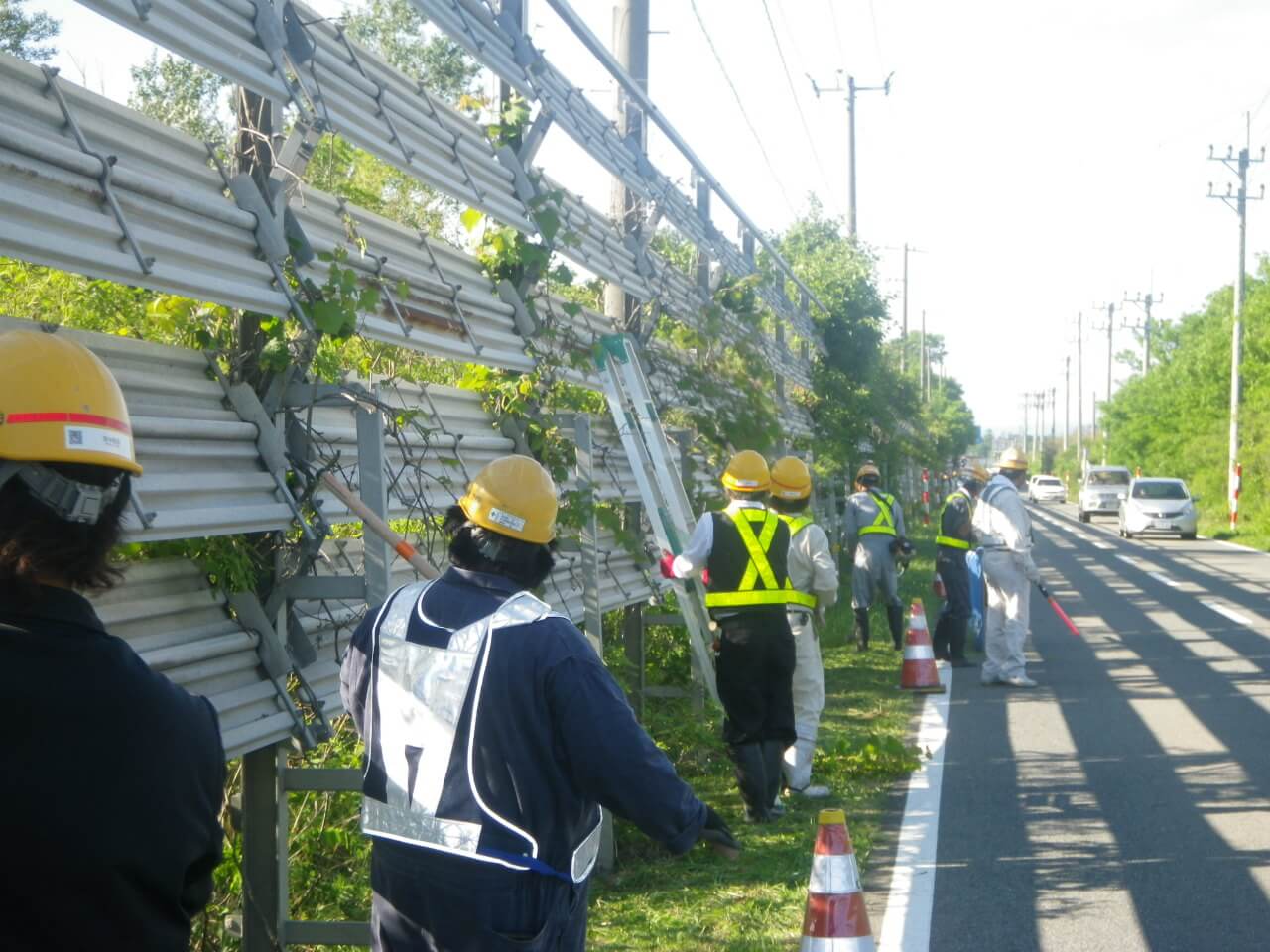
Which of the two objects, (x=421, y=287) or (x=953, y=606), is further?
(x=953, y=606)

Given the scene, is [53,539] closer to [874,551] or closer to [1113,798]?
→ [1113,798]

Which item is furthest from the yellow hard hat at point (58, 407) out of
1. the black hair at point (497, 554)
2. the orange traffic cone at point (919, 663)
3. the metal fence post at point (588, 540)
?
the orange traffic cone at point (919, 663)

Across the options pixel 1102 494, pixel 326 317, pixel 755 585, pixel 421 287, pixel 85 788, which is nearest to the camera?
pixel 85 788

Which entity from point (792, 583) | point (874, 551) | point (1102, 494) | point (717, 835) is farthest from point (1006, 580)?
point (1102, 494)

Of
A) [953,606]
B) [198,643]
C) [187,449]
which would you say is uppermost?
[187,449]

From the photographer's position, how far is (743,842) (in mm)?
7445

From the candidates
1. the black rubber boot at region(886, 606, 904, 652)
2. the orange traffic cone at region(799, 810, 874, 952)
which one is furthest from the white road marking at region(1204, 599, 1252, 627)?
the orange traffic cone at region(799, 810, 874, 952)

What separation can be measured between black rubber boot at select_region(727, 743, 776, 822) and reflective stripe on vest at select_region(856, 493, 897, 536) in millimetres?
7018

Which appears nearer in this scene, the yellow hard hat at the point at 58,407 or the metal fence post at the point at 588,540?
the yellow hard hat at the point at 58,407

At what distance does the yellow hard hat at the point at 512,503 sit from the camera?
371 cm

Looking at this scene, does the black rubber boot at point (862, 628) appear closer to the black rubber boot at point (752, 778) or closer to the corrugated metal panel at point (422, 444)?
the black rubber boot at point (752, 778)

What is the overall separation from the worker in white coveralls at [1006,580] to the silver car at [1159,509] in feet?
92.4

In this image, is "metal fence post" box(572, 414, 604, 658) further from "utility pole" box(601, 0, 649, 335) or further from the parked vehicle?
the parked vehicle

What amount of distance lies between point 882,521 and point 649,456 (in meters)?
6.61
